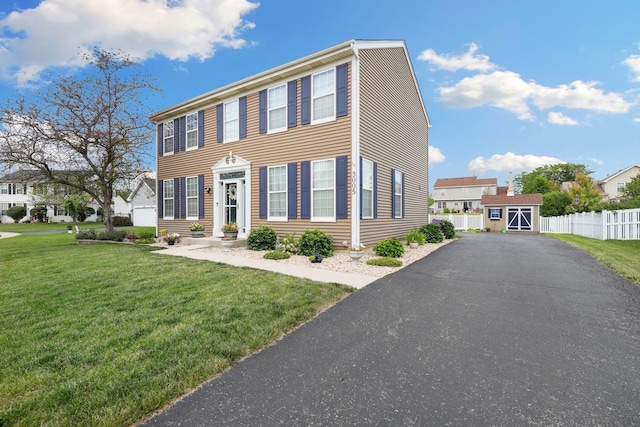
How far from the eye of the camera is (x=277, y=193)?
10750 mm

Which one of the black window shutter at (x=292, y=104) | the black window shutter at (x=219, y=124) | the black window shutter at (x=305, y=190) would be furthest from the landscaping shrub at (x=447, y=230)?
the black window shutter at (x=219, y=124)

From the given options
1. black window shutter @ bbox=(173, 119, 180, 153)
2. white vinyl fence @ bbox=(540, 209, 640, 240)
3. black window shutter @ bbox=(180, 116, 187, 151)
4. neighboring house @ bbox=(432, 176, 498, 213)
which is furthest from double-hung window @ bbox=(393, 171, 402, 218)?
neighboring house @ bbox=(432, 176, 498, 213)

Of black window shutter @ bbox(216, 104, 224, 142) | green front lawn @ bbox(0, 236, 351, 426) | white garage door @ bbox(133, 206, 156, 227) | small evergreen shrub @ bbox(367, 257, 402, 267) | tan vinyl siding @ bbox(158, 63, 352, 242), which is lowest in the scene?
green front lawn @ bbox(0, 236, 351, 426)

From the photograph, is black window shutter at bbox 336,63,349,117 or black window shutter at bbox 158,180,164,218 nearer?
black window shutter at bbox 336,63,349,117

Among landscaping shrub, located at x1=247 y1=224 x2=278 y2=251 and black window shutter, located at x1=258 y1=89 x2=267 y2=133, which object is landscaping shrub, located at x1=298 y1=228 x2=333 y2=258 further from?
black window shutter, located at x1=258 y1=89 x2=267 y2=133

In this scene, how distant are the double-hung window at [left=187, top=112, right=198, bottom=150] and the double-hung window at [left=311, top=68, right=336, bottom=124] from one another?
6.47 metres

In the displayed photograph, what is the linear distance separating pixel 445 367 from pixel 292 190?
812 cm

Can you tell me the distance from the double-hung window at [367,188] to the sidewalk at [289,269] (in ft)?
11.0

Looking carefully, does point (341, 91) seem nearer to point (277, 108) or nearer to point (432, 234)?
point (277, 108)

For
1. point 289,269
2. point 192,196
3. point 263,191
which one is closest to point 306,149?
point 263,191

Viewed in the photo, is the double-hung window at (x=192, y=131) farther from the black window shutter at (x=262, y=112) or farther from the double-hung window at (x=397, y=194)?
the double-hung window at (x=397, y=194)

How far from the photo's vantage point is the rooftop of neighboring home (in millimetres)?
47438

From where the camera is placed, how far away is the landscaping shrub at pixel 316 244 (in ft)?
28.5

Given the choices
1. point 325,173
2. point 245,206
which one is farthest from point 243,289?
point 245,206
